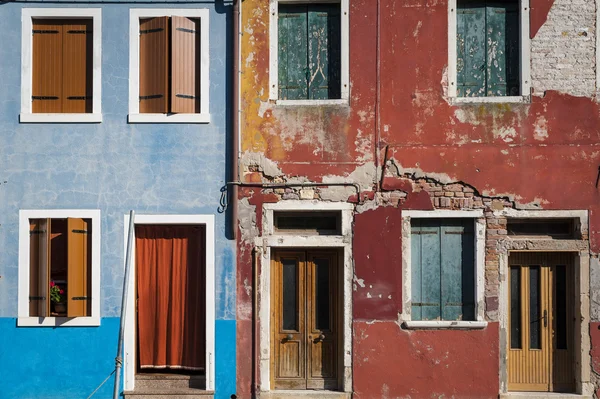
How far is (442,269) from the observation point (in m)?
8.93

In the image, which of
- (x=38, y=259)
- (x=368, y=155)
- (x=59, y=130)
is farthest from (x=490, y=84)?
(x=38, y=259)

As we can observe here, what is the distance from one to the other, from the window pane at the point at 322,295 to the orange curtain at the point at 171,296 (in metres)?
1.54

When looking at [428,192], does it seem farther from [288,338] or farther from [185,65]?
[185,65]

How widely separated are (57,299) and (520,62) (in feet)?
22.5

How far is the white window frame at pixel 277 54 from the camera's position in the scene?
888 cm

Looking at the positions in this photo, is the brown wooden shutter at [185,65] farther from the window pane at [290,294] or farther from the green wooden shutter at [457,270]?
the green wooden shutter at [457,270]

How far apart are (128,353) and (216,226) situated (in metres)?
2.04

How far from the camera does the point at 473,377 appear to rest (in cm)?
870

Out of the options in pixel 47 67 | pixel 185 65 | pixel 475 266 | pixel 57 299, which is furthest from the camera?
pixel 47 67

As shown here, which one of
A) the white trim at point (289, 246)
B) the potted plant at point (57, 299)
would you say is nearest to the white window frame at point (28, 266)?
the potted plant at point (57, 299)

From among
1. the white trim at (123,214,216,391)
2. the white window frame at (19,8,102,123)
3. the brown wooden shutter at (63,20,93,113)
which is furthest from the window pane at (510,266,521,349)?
the brown wooden shutter at (63,20,93,113)

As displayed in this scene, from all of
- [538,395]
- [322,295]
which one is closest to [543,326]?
[538,395]

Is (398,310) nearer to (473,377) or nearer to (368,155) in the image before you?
(473,377)

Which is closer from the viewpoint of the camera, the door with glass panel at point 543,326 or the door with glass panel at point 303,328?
the door with glass panel at point 543,326
